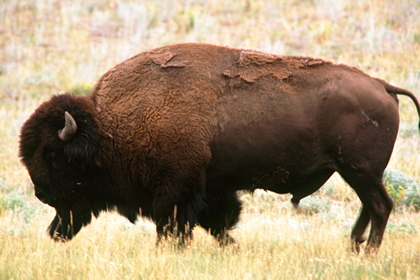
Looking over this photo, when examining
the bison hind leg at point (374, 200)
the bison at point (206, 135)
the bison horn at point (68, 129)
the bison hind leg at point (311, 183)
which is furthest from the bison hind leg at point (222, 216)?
the bison horn at point (68, 129)

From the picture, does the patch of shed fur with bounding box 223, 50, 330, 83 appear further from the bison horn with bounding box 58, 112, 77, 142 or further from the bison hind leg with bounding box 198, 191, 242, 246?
the bison horn with bounding box 58, 112, 77, 142

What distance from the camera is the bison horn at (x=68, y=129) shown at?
5.26 metres

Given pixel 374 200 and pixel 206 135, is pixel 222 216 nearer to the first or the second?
pixel 206 135

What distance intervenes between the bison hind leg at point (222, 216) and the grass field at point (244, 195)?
17 cm

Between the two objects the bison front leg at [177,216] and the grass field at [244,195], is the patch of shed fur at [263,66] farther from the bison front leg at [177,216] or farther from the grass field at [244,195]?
the grass field at [244,195]

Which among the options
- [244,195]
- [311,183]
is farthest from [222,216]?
[244,195]

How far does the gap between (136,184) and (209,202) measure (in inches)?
28.8

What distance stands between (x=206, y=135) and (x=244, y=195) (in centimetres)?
317

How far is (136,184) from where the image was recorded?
546 centimetres

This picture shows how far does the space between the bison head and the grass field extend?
0.42 meters

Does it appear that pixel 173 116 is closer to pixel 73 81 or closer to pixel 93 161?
pixel 93 161

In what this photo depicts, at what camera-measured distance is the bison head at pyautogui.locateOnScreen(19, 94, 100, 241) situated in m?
5.43

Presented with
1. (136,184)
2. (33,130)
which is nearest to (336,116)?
(136,184)

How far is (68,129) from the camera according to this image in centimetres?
530
